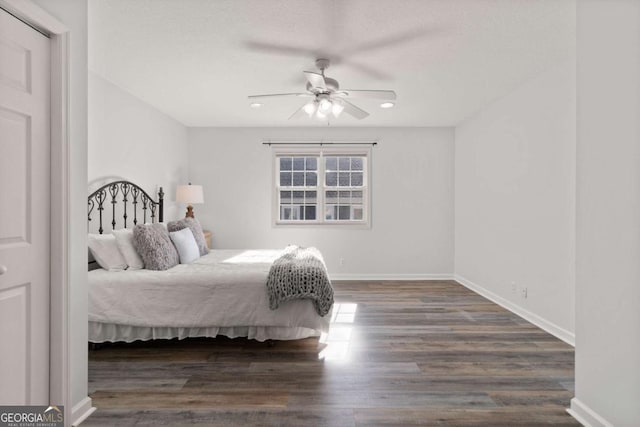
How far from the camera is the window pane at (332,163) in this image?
19.3 ft

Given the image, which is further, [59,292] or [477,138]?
[477,138]

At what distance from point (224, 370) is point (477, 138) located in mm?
4416

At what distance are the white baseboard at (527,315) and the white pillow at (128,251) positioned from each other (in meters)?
3.84

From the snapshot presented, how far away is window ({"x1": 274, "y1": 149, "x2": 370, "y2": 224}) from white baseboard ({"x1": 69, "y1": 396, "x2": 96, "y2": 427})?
4066 mm

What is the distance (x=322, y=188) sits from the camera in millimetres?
5891

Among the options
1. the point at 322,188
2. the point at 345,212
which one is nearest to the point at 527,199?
the point at 345,212

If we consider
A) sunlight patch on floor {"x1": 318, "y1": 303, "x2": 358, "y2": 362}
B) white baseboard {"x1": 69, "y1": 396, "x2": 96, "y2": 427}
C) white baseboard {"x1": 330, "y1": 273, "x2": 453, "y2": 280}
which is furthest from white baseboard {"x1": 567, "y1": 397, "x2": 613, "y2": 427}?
white baseboard {"x1": 330, "y1": 273, "x2": 453, "y2": 280}

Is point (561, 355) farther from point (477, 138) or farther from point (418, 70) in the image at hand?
point (477, 138)

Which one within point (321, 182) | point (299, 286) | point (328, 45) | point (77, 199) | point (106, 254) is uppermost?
point (328, 45)

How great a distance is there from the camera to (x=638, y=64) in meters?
1.59

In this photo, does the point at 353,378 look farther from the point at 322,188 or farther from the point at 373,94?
the point at 322,188

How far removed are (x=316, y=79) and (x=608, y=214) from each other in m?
2.17

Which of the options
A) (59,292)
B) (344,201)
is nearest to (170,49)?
(59,292)

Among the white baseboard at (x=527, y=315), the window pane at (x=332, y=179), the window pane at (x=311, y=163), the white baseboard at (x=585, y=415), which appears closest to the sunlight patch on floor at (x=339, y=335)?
the white baseboard at (x=585, y=415)
